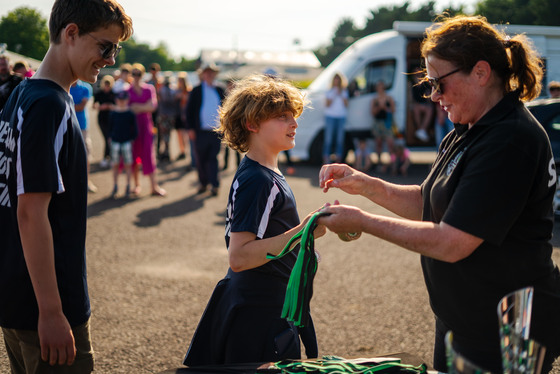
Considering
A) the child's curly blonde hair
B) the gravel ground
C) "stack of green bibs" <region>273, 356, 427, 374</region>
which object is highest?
the child's curly blonde hair

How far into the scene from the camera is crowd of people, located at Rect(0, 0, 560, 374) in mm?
1882

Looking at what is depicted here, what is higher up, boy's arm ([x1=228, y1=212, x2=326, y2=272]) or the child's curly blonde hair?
the child's curly blonde hair

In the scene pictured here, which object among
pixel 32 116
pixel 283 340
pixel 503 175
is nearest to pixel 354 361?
pixel 283 340

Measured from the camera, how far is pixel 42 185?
1.87 m

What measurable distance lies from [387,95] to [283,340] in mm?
10400

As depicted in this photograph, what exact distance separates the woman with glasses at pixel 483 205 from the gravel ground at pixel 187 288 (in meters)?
1.93

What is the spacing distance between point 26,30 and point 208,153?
17.0ft

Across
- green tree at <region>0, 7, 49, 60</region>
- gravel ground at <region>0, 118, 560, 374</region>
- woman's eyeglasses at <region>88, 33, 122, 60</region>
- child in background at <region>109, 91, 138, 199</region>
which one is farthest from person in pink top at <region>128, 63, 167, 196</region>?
woman's eyeglasses at <region>88, 33, 122, 60</region>

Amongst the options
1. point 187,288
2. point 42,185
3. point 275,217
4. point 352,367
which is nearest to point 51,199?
point 42,185

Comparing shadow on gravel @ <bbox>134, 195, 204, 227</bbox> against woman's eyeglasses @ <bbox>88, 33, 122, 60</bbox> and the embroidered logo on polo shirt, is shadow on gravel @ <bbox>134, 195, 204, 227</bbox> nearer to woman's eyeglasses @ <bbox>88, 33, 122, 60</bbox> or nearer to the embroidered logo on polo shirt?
woman's eyeglasses @ <bbox>88, 33, 122, 60</bbox>

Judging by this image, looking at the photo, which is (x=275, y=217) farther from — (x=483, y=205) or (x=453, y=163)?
(x=483, y=205)

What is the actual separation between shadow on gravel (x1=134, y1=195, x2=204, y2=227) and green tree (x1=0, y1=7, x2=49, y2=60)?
11.8 feet

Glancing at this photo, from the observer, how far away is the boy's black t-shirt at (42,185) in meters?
1.88

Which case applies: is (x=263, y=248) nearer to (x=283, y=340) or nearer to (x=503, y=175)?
(x=283, y=340)
